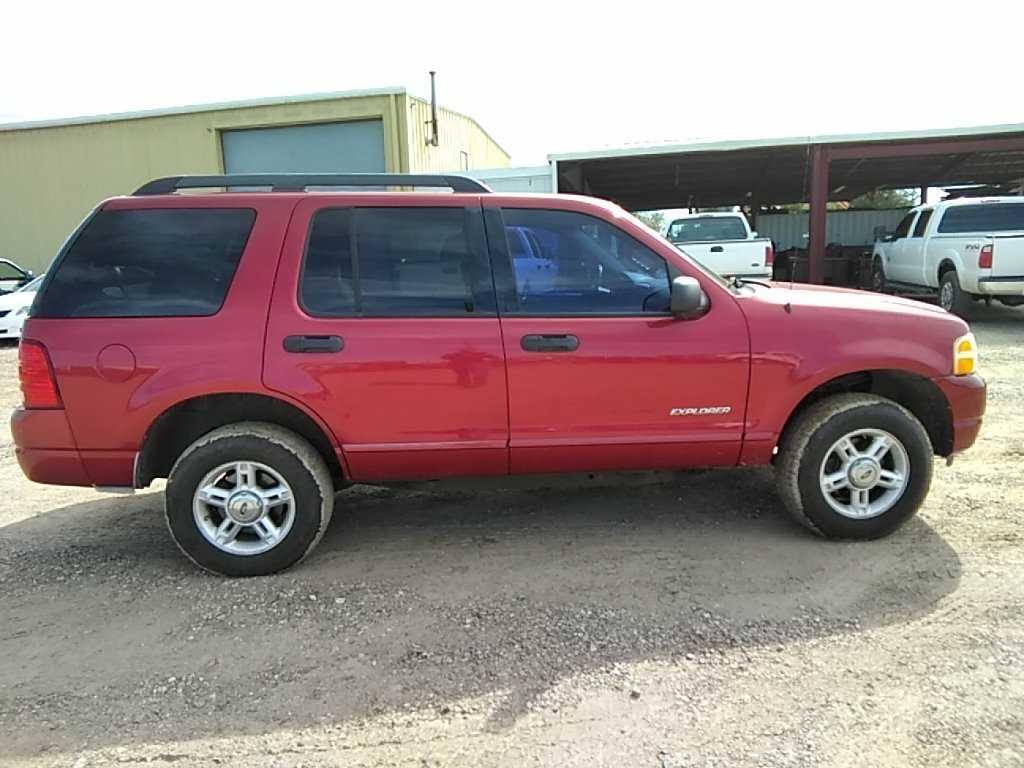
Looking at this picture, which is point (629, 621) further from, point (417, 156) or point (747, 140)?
point (417, 156)

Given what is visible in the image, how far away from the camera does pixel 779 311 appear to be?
12.3ft

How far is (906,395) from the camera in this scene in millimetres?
4070

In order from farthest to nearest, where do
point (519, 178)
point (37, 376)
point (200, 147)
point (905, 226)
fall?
point (200, 147) < point (519, 178) < point (905, 226) < point (37, 376)

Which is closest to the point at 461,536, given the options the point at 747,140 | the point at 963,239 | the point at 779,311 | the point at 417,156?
the point at 779,311

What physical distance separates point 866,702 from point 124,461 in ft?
10.8

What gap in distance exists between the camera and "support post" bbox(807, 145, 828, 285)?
14.7 metres

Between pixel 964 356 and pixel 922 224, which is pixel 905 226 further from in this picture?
pixel 964 356

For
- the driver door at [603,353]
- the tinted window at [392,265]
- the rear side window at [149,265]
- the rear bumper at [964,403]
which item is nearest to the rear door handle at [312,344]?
the tinted window at [392,265]

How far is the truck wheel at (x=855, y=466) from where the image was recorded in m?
3.78

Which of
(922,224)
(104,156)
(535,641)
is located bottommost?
(535,641)

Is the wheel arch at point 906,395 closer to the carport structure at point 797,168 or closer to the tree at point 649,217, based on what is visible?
the tree at point 649,217

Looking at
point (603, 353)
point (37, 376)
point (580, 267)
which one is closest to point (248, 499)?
point (37, 376)

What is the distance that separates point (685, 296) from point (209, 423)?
2.41 m

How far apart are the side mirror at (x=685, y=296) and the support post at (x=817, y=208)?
39.9 feet
